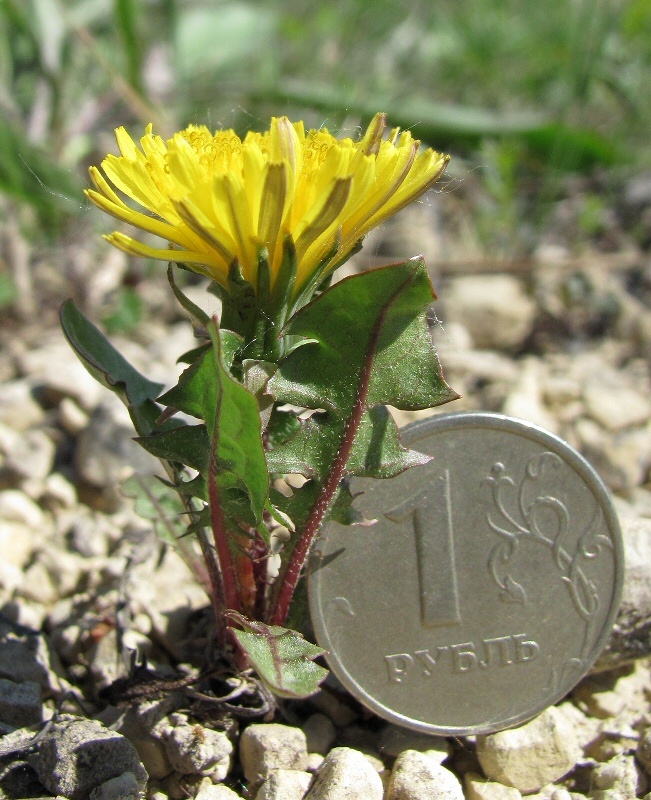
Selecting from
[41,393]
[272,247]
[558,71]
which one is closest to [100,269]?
[41,393]

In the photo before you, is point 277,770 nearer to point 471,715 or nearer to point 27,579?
point 471,715

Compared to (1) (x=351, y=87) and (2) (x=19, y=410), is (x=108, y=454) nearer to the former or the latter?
(2) (x=19, y=410)

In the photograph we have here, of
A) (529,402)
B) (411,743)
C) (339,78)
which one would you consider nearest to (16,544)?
(411,743)

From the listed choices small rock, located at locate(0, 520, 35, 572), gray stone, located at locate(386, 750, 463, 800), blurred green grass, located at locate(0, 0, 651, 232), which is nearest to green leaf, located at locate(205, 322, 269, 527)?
gray stone, located at locate(386, 750, 463, 800)

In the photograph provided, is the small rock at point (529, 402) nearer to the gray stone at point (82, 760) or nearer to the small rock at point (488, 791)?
the small rock at point (488, 791)

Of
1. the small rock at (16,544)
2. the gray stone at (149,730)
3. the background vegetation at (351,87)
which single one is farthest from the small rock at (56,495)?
the gray stone at (149,730)
